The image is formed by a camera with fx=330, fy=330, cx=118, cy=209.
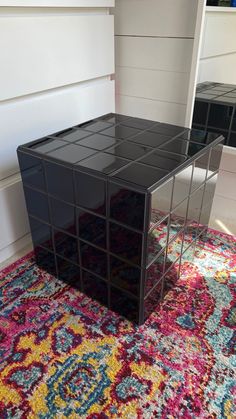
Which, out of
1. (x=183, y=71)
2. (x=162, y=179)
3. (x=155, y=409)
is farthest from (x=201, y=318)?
(x=183, y=71)

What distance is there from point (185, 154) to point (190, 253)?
15.3 inches

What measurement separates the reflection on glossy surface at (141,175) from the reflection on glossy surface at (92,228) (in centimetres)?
13

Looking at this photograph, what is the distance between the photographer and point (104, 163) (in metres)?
0.82

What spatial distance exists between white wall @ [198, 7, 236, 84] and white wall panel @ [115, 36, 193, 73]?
6cm

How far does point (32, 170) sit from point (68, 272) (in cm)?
34

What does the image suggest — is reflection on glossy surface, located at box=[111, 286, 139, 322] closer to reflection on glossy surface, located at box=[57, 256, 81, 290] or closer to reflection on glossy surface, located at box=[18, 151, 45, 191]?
reflection on glossy surface, located at box=[57, 256, 81, 290]

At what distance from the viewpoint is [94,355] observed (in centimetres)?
85

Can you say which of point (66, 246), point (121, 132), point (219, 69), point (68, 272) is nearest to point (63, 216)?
point (66, 246)

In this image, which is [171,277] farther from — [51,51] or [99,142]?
[51,51]

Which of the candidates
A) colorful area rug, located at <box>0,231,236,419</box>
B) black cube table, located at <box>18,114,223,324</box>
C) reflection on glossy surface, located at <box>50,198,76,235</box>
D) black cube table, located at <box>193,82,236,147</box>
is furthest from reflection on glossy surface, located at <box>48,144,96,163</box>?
black cube table, located at <box>193,82,236,147</box>

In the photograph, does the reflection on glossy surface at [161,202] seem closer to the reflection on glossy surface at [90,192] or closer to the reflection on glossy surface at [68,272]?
the reflection on glossy surface at [90,192]

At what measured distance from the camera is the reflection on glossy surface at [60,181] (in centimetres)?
84

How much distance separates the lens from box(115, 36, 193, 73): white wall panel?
1168 millimetres

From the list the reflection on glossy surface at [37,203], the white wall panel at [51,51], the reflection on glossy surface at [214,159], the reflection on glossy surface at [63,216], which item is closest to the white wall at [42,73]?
the white wall panel at [51,51]
